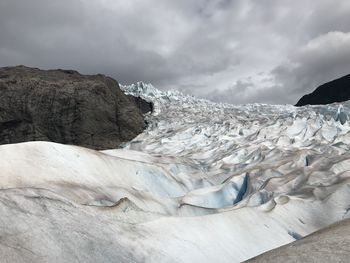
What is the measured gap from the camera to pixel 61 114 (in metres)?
38.2

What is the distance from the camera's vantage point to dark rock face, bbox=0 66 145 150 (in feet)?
122

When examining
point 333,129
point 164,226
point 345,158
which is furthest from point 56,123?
point 164,226

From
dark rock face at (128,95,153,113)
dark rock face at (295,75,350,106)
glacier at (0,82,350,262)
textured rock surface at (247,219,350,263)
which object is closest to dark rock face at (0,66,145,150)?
dark rock face at (128,95,153,113)

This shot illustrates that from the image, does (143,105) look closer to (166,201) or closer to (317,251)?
(166,201)

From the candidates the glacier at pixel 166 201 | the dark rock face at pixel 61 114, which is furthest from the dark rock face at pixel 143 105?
the glacier at pixel 166 201

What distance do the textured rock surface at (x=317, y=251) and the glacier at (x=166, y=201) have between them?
99.0 inches

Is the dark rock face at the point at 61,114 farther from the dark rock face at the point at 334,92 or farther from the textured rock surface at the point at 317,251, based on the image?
the dark rock face at the point at 334,92

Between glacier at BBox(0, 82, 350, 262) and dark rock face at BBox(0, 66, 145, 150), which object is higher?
dark rock face at BBox(0, 66, 145, 150)

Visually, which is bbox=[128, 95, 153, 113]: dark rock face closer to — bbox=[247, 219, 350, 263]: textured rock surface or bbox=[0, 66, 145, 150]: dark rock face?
bbox=[0, 66, 145, 150]: dark rock face

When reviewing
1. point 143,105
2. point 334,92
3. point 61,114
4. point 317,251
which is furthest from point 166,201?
point 334,92

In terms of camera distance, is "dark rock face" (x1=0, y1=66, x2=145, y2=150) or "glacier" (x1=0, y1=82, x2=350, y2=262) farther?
"dark rock face" (x1=0, y1=66, x2=145, y2=150)

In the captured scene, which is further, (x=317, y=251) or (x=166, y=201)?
(x=166, y=201)

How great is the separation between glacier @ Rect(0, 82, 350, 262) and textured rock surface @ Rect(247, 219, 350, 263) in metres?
2.51

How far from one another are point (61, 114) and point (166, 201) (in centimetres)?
2723
